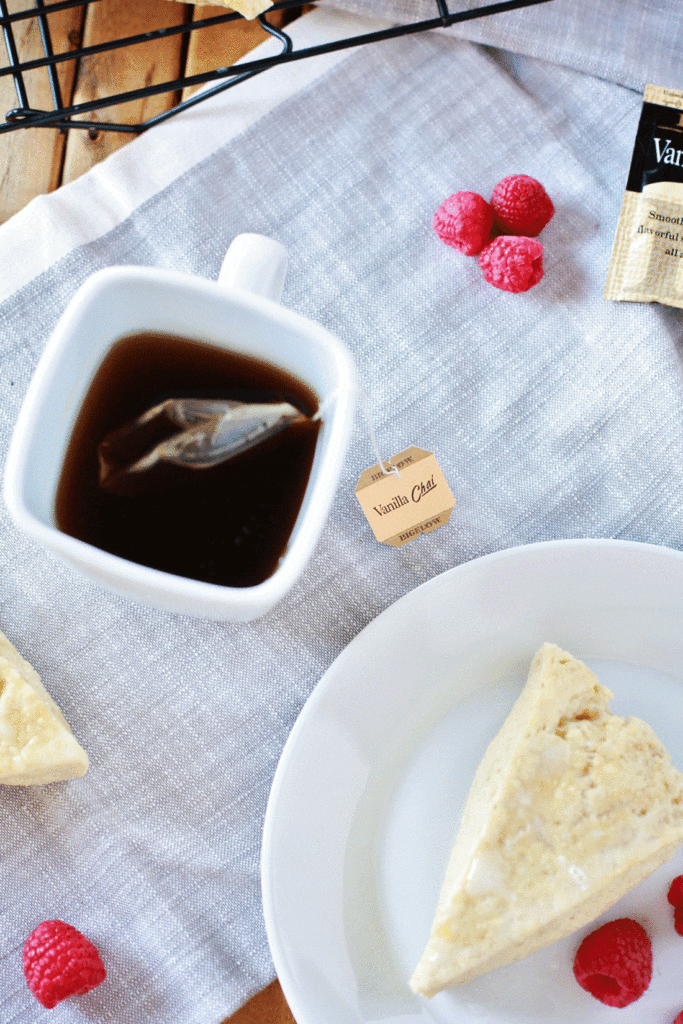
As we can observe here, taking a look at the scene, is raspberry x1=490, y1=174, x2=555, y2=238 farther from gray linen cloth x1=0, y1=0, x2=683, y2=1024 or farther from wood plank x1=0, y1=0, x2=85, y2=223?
wood plank x1=0, y1=0, x2=85, y2=223

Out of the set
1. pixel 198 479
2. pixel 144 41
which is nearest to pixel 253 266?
pixel 198 479

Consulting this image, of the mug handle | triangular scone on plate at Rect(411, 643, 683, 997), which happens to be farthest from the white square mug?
triangular scone on plate at Rect(411, 643, 683, 997)

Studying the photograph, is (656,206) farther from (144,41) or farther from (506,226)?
(144,41)

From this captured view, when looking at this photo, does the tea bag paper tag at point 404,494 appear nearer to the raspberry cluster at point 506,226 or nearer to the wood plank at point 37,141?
the raspberry cluster at point 506,226

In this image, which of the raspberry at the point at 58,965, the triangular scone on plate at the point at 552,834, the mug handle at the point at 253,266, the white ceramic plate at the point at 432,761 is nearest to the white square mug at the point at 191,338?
the mug handle at the point at 253,266

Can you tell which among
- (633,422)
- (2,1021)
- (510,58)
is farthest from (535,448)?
(2,1021)
